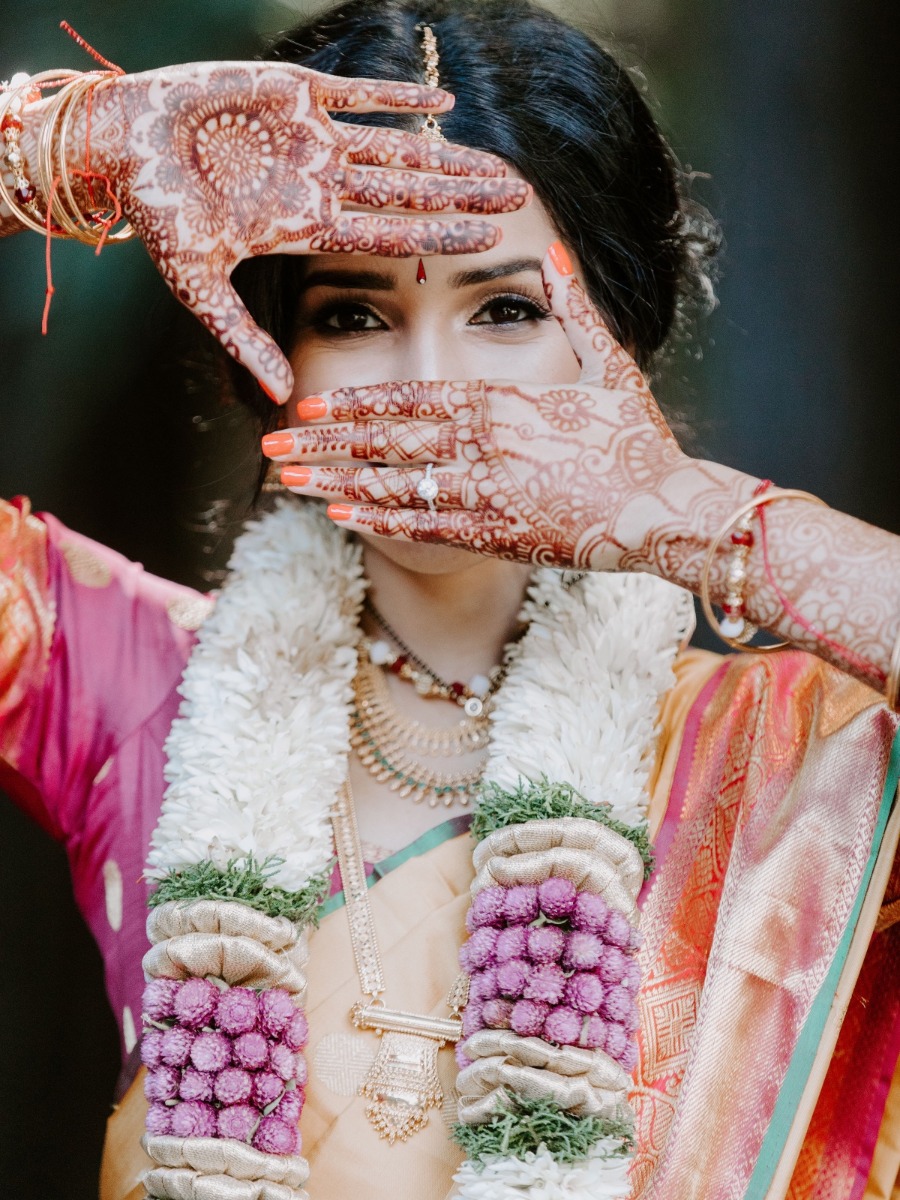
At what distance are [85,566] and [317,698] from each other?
34 cm

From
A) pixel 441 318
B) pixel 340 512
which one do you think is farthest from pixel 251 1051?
pixel 441 318

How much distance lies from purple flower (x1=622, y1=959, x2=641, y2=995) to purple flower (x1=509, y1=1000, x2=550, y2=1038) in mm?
75

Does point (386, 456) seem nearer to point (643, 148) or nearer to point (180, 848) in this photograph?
point (180, 848)

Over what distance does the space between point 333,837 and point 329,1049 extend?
208 mm

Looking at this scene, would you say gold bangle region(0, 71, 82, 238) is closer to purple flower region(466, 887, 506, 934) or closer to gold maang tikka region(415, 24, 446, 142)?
gold maang tikka region(415, 24, 446, 142)

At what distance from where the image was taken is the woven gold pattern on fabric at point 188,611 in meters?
1.43

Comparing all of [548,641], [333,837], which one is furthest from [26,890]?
[548,641]

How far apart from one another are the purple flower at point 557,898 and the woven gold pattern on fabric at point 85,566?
2.15ft

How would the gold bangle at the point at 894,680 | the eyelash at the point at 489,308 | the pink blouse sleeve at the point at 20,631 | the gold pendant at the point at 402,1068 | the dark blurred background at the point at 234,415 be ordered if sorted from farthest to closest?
the dark blurred background at the point at 234,415 < the pink blouse sleeve at the point at 20,631 < the eyelash at the point at 489,308 < the gold pendant at the point at 402,1068 < the gold bangle at the point at 894,680

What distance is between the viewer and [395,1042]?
1.14 metres

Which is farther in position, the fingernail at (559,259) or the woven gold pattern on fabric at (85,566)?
the woven gold pattern on fabric at (85,566)

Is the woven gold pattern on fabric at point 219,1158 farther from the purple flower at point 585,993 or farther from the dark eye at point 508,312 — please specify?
the dark eye at point 508,312

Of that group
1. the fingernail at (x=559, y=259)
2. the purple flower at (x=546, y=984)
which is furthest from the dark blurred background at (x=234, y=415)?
the purple flower at (x=546, y=984)

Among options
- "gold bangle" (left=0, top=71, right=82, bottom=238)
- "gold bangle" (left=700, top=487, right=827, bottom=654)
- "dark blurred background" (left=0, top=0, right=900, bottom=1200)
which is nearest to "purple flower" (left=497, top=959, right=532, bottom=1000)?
"gold bangle" (left=700, top=487, right=827, bottom=654)
